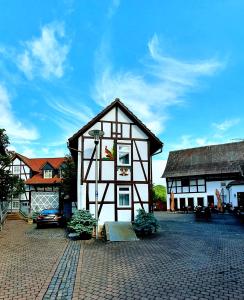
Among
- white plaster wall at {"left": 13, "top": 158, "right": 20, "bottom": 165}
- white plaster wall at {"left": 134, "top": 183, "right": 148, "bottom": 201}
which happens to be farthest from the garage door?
white plaster wall at {"left": 134, "top": 183, "right": 148, "bottom": 201}

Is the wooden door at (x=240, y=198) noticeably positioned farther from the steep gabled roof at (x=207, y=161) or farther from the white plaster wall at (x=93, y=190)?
the white plaster wall at (x=93, y=190)

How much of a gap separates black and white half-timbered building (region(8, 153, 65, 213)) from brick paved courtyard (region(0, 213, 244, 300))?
22.9 meters

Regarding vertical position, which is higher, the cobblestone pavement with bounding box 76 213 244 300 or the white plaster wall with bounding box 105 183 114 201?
the white plaster wall with bounding box 105 183 114 201

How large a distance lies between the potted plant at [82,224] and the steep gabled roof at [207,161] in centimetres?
2761

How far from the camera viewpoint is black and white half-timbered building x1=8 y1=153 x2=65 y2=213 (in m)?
36.4

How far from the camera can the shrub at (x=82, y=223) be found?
1468 centimetres

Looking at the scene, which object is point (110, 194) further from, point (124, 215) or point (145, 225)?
point (145, 225)

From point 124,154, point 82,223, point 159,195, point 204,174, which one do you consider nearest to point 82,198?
point 82,223

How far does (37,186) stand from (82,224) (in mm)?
23574

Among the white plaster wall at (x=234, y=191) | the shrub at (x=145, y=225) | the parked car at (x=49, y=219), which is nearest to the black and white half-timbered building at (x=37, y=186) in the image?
the parked car at (x=49, y=219)

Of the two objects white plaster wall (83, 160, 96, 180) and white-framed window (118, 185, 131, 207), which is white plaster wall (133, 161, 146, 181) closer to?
white-framed window (118, 185, 131, 207)

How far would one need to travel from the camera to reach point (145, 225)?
15469mm

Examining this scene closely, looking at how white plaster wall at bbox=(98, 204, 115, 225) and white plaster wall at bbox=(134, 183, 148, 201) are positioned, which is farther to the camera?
white plaster wall at bbox=(134, 183, 148, 201)

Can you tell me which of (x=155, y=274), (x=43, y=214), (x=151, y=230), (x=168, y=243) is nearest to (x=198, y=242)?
(x=168, y=243)
